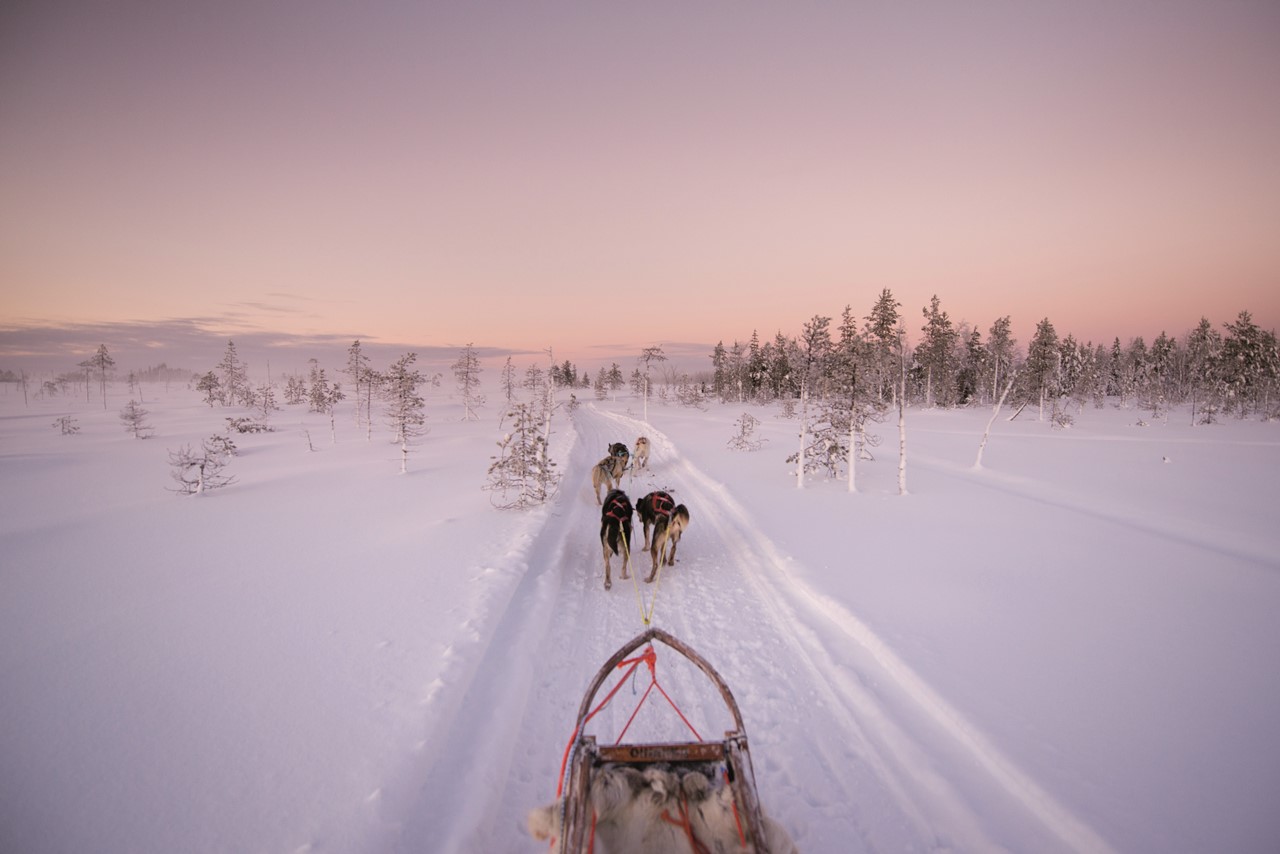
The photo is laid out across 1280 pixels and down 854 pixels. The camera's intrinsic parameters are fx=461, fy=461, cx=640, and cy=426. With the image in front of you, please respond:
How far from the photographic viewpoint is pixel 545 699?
17.4 ft

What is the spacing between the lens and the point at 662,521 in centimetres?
878

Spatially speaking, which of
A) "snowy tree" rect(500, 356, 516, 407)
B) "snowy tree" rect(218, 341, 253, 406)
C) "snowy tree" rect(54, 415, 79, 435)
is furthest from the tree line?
"snowy tree" rect(218, 341, 253, 406)

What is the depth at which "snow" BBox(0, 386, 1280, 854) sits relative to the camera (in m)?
3.80

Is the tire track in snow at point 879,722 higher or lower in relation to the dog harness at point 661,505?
lower

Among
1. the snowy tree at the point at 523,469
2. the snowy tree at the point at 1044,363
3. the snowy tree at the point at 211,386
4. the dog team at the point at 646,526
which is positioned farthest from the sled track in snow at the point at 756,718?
the snowy tree at the point at 211,386

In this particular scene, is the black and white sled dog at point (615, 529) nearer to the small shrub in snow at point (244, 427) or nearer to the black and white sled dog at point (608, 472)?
the black and white sled dog at point (608, 472)

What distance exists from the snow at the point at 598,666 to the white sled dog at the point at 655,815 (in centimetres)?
116

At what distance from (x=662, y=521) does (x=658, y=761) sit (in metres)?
5.53

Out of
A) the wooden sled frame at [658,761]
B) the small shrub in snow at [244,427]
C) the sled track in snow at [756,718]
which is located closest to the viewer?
the wooden sled frame at [658,761]

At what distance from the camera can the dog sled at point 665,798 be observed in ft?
9.40

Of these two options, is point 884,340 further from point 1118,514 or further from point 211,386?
point 211,386

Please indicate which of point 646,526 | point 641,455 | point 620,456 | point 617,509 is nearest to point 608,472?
point 620,456

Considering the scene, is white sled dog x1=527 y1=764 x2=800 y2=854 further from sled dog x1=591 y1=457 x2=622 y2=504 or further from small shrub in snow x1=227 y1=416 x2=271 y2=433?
small shrub in snow x1=227 y1=416 x2=271 y2=433

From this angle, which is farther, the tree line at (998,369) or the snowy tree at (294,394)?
the snowy tree at (294,394)
